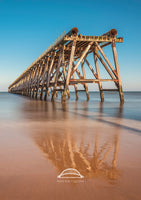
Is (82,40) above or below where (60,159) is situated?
above

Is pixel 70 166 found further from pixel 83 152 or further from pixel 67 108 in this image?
pixel 67 108

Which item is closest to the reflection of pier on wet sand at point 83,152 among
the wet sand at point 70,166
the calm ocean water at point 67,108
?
the wet sand at point 70,166

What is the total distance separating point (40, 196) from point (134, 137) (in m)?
3.71

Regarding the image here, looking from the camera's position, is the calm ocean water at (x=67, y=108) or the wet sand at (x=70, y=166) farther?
the calm ocean water at (x=67, y=108)

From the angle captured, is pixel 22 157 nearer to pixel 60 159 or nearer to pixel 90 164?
pixel 60 159

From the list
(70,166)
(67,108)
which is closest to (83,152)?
(70,166)

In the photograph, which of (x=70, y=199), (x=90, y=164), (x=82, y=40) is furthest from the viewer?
(x=82, y=40)

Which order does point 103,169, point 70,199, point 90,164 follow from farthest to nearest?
1. point 90,164
2. point 103,169
3. point 70,199

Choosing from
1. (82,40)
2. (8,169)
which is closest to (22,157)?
(8,169)

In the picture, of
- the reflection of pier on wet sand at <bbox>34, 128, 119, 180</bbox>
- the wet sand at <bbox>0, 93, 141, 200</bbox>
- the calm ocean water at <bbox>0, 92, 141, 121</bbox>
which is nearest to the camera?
the wet sand at <bbox>0, 93, 141, 200</bbox>

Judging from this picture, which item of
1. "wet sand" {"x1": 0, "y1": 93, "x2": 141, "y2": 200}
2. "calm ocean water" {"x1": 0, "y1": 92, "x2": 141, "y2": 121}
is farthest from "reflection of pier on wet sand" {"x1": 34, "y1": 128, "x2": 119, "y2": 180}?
"calm ocean water" {"x1": 0, "y1": 92, "x2": 141, "y2": 121}

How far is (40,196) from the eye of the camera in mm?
2479

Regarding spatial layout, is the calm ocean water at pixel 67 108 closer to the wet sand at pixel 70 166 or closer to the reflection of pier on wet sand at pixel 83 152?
the reflection of pier on wet sand at pixel 83 152

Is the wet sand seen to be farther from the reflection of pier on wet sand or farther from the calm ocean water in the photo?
the calm ocean water
